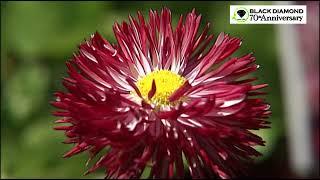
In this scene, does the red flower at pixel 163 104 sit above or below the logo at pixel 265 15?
below

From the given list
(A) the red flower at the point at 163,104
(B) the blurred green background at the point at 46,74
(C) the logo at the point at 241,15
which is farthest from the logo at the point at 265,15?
(B) the blurred green background at the point at 46,74

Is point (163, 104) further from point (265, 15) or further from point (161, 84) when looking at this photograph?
point (265, 15)

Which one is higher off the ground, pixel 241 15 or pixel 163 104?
pixel 241 15

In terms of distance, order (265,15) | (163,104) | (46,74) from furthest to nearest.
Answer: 1. (46,74)
2. (265,15)
3. (163,104)

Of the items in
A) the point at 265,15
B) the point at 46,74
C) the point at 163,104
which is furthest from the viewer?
the point at 46,74

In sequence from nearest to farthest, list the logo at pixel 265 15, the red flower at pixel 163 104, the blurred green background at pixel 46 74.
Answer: the red flower at pixel 163 104 → the logo at pixel 265 15 → the blurred green background at pixel 46 74

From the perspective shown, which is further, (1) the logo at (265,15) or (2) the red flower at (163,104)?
(1) the logo at (265,15)

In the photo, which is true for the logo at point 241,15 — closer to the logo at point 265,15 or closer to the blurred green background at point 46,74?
the logo at point 265,15

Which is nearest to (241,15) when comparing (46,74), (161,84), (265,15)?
(265,15)
